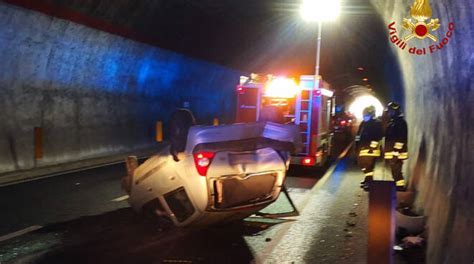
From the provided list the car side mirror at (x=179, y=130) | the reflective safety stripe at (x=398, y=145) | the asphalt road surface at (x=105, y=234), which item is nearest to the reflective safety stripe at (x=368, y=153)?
the reflective safety stripe at (x=398, y=145)

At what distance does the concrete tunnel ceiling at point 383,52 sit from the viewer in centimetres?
498

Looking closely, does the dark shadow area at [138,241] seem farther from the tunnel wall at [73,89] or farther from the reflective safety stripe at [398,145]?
the tunnel wall at [73,89]

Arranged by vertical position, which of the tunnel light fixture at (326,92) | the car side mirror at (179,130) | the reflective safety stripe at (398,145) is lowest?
the reflective safety stripe at (398,145)

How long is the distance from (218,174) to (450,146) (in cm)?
273

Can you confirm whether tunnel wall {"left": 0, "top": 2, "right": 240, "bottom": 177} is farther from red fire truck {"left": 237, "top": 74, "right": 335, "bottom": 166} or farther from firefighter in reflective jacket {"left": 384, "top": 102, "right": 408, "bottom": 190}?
firefighter in reflective jacket {"left": 384, "top": 102, "right": 408, "bottom": 190}

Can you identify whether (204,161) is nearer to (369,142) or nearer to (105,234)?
(105,234)

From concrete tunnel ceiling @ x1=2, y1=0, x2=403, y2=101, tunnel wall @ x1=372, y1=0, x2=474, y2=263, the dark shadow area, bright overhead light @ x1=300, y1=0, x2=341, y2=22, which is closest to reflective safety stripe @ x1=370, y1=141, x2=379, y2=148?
tunnel wall @ x1=372, y1=0, x2=474, y2=263

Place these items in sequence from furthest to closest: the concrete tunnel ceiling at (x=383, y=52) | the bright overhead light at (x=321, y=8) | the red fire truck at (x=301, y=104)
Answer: the bright overhead light at (x=321, y=8) < the red fire truck at (x=301, y=104) < the concrete tunnel ceiling at (x=383, y=52)

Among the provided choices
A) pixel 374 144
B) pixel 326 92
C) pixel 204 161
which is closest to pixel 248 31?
pixel 326 92

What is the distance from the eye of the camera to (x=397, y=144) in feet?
32.6

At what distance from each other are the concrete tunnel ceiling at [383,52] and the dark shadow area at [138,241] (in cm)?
246

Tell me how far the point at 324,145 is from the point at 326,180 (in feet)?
6.65

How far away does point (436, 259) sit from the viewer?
16.5ft

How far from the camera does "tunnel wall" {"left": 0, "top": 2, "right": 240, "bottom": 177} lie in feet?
39.9
